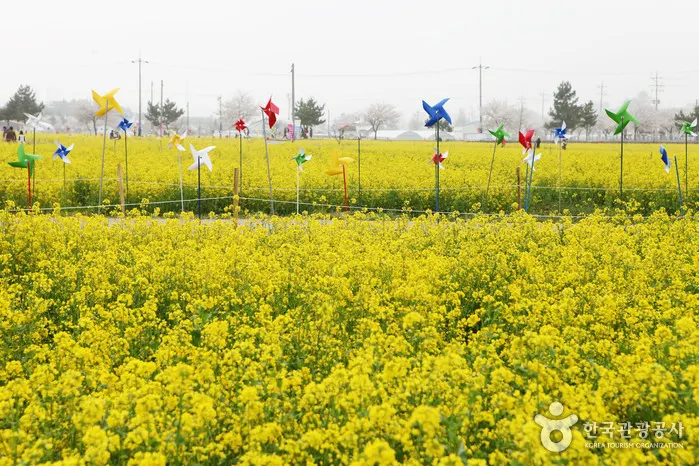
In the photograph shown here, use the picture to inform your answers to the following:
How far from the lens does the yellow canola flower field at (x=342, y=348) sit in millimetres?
4000

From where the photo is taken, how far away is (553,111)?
79125 mm

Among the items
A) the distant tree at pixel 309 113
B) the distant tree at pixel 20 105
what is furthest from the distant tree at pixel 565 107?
the distant tree at pixel 20 105

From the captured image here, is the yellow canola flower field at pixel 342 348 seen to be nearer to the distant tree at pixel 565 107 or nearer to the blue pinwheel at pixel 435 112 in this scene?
the blue pinwheel at pixel 435 112

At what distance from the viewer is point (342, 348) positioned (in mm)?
5938

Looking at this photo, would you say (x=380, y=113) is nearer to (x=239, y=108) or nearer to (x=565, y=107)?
(x=239, y=108)

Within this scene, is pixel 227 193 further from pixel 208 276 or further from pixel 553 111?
pixel 553 111

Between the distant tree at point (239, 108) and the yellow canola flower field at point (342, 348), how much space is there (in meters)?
116

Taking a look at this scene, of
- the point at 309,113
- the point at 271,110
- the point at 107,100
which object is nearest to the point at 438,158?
the point at 271,110

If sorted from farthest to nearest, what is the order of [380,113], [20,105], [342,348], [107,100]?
[380,113]
[20,105]
[107,100]
[342,348]

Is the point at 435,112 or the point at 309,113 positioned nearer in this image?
the point at 435,112

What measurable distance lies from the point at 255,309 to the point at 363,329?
1.54 m

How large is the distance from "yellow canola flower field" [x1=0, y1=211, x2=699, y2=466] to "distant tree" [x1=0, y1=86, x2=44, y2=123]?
73643 millimetres

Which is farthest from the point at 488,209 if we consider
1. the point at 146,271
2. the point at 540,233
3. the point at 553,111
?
the point at 553,111

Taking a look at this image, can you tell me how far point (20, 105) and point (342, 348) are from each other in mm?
80176
